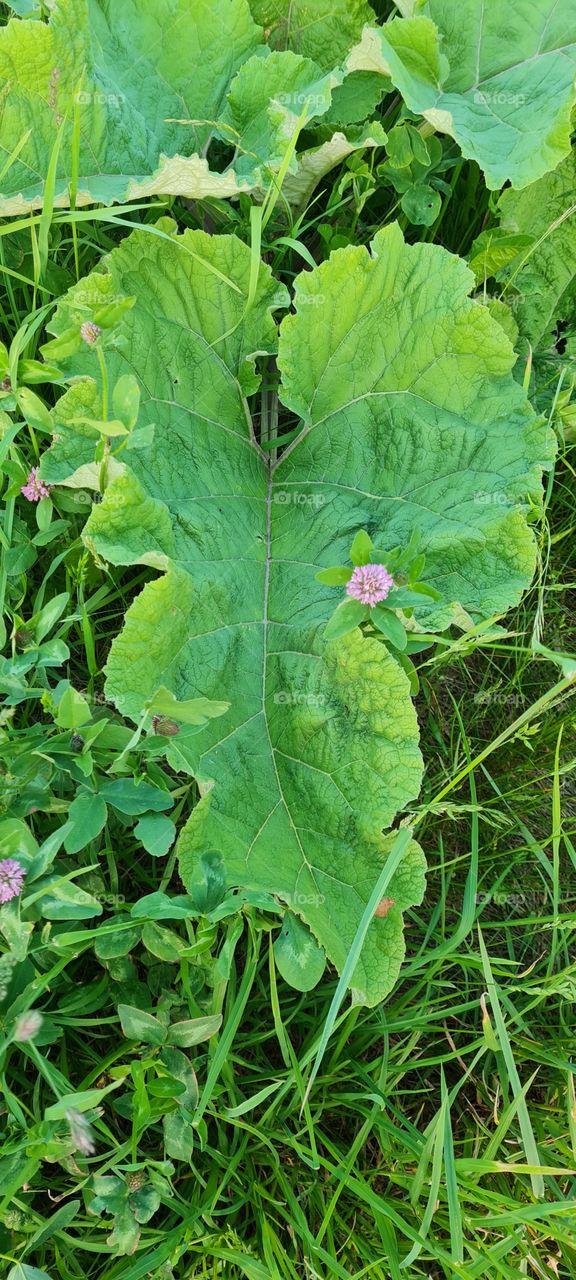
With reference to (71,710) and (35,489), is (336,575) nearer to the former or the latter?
(71,710)

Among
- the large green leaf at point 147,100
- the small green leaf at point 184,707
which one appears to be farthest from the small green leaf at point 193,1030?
the large green leaf at point 147,100

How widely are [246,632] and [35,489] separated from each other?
0.51 metres

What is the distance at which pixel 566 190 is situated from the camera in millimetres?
2312

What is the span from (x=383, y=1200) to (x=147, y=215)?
206 centimetres

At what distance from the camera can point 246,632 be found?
1.92m

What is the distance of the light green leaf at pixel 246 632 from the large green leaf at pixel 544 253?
0.64 meters

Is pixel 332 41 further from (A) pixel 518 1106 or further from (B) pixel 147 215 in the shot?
(A) pixel 518 1106

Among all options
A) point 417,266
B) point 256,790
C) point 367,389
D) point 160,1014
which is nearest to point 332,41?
point 417,266

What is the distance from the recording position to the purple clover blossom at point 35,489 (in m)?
1.97

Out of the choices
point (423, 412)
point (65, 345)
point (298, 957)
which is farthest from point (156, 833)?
point (423, 412)

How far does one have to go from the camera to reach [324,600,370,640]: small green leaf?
1.66 meters

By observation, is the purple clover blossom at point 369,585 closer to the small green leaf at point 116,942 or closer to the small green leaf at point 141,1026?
the small green leaf at point 116,942

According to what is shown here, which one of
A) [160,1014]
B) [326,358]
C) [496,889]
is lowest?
[496,889]

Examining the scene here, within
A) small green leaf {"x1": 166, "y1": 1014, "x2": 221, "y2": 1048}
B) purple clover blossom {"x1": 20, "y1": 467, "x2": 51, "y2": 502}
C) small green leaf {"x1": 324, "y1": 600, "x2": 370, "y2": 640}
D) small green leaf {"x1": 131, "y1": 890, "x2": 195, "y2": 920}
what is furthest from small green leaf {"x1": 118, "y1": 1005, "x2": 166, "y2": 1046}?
purple clover blossom {"x1": 20, "y1": 467, "x2": 51, "y2": 502}
